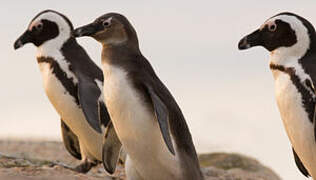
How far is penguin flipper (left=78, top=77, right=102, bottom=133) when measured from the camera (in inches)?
387

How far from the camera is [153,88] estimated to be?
735 centimetres

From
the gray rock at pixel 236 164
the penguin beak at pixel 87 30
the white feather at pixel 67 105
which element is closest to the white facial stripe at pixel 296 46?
the penguin beak at pixel 87 30

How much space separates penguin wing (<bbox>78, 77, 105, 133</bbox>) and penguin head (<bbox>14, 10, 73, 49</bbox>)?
2.59 feet

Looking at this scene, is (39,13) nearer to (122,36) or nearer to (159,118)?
(122,36)

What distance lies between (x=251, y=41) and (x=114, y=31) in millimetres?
1736

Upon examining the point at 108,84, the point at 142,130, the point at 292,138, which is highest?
the point at 108,84

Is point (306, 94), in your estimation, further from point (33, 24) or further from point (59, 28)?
point (33, 24)

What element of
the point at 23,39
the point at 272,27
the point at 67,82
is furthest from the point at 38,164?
the point at 272,27

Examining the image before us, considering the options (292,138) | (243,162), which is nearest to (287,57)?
(292,138)

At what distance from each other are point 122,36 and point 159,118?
1.17 metres

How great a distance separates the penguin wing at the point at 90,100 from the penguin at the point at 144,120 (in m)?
2.22

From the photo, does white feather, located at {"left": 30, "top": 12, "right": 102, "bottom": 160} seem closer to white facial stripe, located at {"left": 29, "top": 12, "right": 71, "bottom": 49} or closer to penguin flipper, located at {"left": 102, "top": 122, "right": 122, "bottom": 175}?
white facial stripe, located at {"left": 29, "top": 12, "right": 71, "bottom": 49}

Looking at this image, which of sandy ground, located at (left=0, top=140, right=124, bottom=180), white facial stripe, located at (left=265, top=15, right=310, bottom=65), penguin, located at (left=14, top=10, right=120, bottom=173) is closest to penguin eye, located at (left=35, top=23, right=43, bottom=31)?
penguin, located at (left=14, top=10, right=120, bottom=173)

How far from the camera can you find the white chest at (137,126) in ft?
24.1
